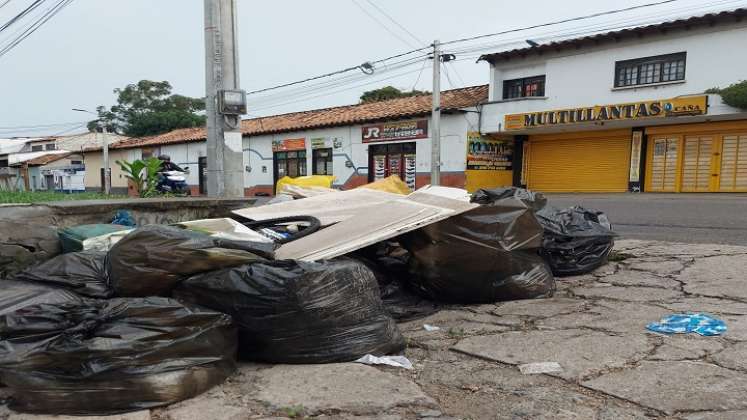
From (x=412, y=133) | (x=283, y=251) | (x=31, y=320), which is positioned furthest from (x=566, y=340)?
(x=412, y=133)

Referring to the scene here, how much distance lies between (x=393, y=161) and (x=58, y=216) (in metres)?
16.8

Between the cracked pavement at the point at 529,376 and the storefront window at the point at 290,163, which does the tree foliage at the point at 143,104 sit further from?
the cracked pavement at the point at 529,376

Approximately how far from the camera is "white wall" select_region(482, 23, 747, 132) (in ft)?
45.1

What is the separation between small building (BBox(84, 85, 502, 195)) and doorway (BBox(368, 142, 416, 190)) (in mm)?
37

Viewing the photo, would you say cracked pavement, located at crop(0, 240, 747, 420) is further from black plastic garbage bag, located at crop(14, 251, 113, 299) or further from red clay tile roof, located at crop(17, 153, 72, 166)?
red clay tile roof, located at crop(17, 153, 72, 166)

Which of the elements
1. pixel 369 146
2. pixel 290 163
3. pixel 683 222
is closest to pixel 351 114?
pixel 369 146

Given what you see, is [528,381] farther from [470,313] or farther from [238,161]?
[238,161]

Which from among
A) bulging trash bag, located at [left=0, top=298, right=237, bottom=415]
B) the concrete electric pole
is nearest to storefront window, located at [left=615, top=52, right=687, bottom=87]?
the concrete electric pole

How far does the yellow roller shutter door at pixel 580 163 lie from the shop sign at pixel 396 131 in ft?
13.0

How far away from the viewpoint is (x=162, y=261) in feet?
7.68

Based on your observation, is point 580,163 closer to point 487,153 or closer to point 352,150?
point 487,153

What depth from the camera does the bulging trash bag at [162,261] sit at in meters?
2.34

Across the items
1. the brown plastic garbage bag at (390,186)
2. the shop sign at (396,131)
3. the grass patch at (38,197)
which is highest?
the shop sign at (396,131)

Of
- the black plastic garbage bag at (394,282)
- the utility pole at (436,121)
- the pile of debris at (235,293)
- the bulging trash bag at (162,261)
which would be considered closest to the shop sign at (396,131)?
the utility pole at (436,121)
